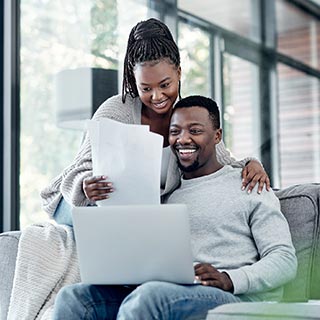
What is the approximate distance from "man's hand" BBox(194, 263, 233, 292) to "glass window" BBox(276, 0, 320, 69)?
129 inches

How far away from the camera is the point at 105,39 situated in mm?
3568

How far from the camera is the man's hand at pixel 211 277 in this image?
158 cm

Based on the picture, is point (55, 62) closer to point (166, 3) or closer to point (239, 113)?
point (166, 3)

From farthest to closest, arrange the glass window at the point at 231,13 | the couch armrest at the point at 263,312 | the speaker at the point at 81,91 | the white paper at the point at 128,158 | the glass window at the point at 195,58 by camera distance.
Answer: the glass window at the point at 231,13 → the glass window at the point at 195,58 → the speaker at the point at 81,91 → the white paper at the point at 128,158 → the couch armrest at the point at 263,312

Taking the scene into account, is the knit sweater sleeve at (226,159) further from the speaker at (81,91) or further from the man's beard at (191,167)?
the speaker at (81,91)

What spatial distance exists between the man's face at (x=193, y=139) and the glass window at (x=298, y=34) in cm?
296

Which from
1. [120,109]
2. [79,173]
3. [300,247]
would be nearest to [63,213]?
[79,173]

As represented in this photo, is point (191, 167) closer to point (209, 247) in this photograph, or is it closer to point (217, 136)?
point (217, 136)

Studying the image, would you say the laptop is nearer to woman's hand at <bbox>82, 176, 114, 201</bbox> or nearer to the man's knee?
the man's knee

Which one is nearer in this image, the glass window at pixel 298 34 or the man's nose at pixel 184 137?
the man's nose at pixel 184 137

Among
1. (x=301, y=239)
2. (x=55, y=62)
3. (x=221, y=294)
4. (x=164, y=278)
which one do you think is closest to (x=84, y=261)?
(x=164, y=278)

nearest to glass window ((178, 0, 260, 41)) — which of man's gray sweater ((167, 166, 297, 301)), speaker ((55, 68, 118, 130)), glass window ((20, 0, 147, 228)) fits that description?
glass window ((20, 0, 147, 228))

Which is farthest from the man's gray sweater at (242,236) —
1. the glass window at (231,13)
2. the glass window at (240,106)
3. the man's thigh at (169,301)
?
the glass window at (240,106)

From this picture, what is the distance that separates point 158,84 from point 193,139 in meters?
0.20
